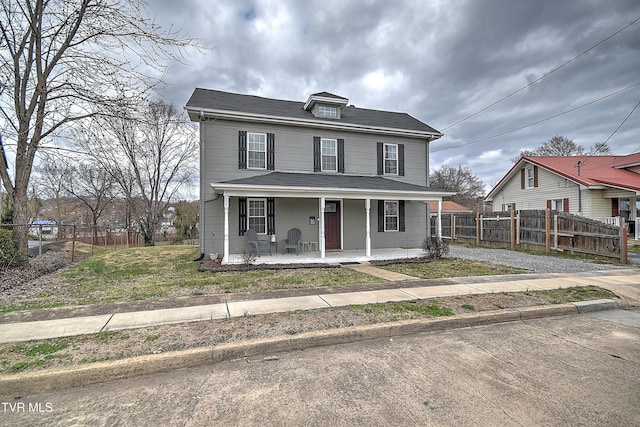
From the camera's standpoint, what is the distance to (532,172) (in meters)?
20.6

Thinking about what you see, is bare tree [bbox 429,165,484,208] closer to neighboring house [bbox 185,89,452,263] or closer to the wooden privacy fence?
the wooden privacy fence

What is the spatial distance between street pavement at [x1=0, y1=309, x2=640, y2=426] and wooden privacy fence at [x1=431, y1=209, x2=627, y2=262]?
30.3ft

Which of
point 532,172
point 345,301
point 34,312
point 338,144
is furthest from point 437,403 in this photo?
point 532,172

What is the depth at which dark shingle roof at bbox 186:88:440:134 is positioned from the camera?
36.4ft

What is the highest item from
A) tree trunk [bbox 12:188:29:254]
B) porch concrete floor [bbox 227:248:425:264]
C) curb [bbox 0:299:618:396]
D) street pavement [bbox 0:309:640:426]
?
tree trunk [bbox 12:188:29:254]

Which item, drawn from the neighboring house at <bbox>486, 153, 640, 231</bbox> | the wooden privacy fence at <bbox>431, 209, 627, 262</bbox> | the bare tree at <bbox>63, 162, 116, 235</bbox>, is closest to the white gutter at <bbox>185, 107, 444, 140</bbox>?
the wooden privacy fence at <bbox>431, 209, 627, 262</bbox>

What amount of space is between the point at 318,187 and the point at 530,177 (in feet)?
61.5

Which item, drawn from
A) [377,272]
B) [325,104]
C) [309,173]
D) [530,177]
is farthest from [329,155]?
[530,177]

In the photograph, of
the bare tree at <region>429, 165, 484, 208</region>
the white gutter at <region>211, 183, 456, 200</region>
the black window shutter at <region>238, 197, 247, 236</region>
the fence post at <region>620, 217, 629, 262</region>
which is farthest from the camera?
the bare tree at <region>429, 165, 484, 208</region>

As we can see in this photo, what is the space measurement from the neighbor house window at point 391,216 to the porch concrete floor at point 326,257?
1.58m

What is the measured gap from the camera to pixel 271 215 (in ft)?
36.9

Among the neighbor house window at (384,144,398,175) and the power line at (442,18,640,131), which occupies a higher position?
the power line at (442,18,640,131)

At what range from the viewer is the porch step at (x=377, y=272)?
725 cm

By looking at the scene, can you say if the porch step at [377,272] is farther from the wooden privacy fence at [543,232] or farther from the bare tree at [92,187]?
the bare tree at [92,187]
